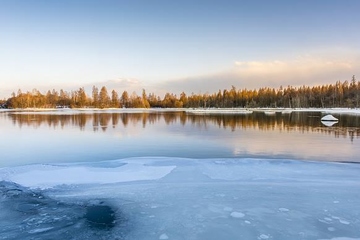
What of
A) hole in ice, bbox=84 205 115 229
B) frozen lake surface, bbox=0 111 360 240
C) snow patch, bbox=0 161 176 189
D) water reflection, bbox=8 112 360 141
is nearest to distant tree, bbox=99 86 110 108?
water reflection, bbox=8 112 360 141

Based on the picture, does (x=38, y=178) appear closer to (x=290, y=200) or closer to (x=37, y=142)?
(x=290, y=200)

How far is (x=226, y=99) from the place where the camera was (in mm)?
114250

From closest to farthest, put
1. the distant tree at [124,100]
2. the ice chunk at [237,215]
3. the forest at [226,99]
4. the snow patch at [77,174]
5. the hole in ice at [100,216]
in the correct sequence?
1. the hole in ice at [100,216]
2. the ice chunk at [237,215]
3. the snow patch at [77,174]
4. the forest at [226,99]
5. the distant tree at [124,100]

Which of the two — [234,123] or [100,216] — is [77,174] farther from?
[234,123]

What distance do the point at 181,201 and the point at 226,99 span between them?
110m

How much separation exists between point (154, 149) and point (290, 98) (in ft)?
346

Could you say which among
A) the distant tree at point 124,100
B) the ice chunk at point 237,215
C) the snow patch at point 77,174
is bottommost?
the ice chunk at point 237,215

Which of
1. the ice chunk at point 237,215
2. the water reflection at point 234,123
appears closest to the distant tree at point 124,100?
the water reflection at point 234,123

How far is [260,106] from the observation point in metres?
109

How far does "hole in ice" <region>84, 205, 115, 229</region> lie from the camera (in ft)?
15.5

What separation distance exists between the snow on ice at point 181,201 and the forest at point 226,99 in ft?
301

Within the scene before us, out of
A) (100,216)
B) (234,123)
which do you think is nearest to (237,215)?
(100,216)

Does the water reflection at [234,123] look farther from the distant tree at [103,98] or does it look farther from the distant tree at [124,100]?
the distant tree at [124,100]

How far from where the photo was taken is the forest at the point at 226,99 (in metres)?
97.1
